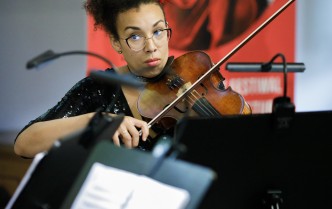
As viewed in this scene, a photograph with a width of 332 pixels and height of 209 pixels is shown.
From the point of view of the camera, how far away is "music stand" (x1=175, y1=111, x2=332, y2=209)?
1.04m

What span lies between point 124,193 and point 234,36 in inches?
68.9

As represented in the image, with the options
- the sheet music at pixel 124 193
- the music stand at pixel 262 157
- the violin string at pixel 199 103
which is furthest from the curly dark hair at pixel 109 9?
the sheet music at pixel 124 193

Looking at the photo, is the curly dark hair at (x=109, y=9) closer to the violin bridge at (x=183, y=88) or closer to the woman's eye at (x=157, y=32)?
the woman's eye at (x=157, y=32)

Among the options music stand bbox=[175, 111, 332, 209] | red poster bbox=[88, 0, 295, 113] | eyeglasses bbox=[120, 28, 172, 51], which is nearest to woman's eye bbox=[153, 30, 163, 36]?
eyeglasses bbox=[120, 28, 172, 51]

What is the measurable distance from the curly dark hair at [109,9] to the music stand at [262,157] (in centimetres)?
65

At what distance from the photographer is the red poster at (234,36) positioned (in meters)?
2.37

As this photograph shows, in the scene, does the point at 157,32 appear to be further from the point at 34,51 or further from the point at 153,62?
the point at 34,51

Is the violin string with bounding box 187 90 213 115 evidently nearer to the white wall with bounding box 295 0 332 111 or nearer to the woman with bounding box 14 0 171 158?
the woman with bounding box 14 0 171 158

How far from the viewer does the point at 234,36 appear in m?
2.51

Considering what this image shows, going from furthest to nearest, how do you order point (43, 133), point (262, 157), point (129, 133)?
point (43, 133) < point (129, 133) < point (262, 157)

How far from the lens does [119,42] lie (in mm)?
1630

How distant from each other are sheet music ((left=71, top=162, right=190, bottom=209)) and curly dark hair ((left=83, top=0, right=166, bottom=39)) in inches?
30.4

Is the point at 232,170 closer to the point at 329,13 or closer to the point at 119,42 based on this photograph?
the point at 119,42

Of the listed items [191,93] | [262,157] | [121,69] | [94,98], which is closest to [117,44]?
[121,69]
